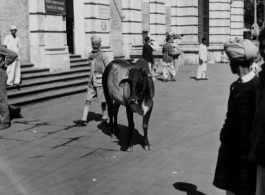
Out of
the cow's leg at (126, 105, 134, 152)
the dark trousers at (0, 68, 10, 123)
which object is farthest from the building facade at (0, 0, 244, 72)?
the dark trousers at (0, 68, 10, 123)

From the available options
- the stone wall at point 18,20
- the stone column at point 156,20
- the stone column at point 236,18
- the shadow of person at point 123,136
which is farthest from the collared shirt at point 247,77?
the stone column at point 236,18

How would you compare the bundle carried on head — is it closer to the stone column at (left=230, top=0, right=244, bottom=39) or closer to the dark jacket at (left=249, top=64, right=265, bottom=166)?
the dark jacket at (left=249, top=64, right=265, bottom=166)

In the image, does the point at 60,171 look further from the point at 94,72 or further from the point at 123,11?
the point at 123,11

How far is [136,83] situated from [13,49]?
807cm

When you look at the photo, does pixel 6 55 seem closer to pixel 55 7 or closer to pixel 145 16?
pixel 55 7

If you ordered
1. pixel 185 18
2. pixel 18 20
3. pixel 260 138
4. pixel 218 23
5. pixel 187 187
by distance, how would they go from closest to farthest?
pixel 260 138 < pixel 187 187 < pixel 18 20 < pixel 185 18 < pixel 218 23

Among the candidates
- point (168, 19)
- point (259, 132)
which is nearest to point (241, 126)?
point (259, 132)

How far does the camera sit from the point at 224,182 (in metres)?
4.60

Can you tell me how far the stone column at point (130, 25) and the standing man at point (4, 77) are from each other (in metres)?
13.3

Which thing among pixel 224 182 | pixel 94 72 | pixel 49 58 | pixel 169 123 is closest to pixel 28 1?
pixel 49 58

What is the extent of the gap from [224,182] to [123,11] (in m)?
19.0

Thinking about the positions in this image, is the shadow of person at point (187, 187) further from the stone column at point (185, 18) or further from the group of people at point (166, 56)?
the stone column at point (185, 18)

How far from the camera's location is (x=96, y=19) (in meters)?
19.2

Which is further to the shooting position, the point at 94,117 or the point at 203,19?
the point at 203,19
